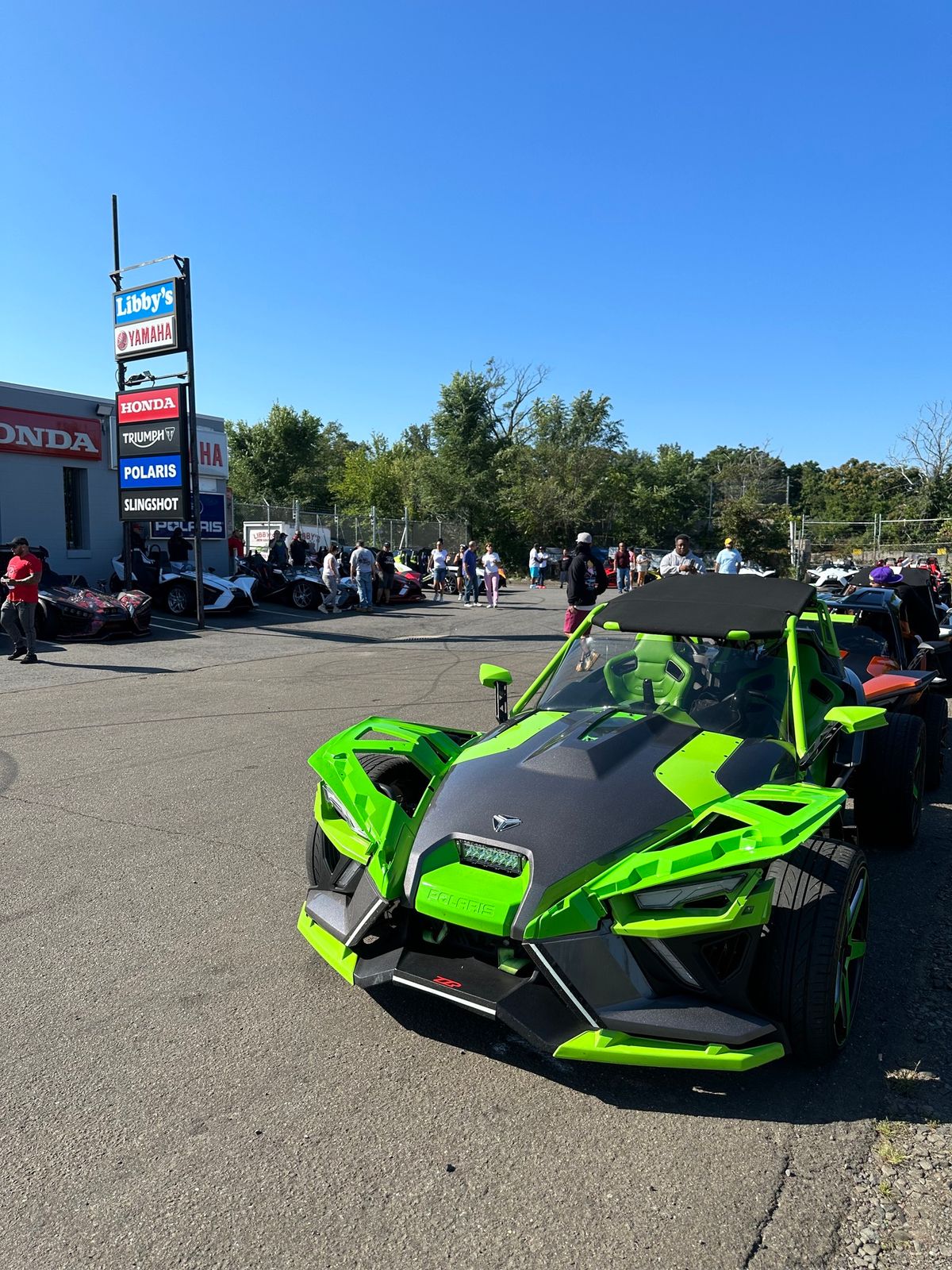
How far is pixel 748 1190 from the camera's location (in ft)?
7.91

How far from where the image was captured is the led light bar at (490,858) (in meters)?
2.96

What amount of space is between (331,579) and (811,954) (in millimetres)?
18393

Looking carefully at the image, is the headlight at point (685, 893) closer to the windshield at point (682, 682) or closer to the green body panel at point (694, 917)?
the green body panel at point (694, 917)

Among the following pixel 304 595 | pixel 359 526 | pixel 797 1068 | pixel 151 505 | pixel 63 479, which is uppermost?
pixel 63 479

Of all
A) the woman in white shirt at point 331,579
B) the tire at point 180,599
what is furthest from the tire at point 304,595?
the tire at point 180,599

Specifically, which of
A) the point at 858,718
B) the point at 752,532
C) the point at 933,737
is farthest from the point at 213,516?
the point at 752,532

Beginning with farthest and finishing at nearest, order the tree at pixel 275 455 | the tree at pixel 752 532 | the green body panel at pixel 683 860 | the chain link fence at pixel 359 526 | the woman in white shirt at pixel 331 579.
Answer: the tree at pixel 275 455, the tree at pixel 752 532, the chain link fence at pixel 359 526, the woman in white shirt at pixel 331 579, the green body panel at pixel 683 860

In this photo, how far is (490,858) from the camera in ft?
9.93

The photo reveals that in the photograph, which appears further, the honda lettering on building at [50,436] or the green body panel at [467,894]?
the honda lettering on building at [50,436]

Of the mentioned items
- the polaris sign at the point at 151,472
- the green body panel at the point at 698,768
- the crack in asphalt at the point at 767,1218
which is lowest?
the crack in asphalt at the point at 767,1218

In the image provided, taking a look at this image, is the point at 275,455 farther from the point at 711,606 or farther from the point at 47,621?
the point at 711,606

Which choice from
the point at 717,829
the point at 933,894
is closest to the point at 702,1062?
the point at 717,829

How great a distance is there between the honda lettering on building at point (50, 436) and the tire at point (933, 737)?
19496mm

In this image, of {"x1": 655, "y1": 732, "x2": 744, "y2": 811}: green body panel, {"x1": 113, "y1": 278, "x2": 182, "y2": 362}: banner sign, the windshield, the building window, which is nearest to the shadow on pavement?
{"x1": 655, "y1": 732, "x2": 744, "y2": 811}: green body panel
